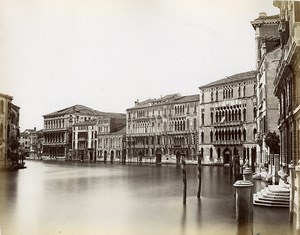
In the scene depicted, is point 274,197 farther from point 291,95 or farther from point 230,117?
point 230,117

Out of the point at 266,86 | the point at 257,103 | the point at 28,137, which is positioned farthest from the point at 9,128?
the point at 266,86

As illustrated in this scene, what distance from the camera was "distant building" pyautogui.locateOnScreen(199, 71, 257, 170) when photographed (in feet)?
17.1

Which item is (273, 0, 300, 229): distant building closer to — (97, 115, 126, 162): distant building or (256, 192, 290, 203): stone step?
(256, 192, 290, 203): stone step

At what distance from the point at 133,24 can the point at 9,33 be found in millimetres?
1072

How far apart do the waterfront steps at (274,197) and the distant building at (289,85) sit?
0.31 meters

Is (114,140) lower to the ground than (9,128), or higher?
higher

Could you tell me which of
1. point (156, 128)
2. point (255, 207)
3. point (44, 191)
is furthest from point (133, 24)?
point (156, 128)

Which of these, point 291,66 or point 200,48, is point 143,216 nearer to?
point 200,48

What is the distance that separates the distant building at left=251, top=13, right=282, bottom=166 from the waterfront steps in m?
0.79

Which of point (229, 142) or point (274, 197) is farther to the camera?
point (229, 142)

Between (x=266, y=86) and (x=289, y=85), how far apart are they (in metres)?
1.23

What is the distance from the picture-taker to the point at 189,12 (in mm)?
3820

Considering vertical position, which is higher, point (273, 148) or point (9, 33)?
point (9, 33)

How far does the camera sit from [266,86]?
5496 millimetres
